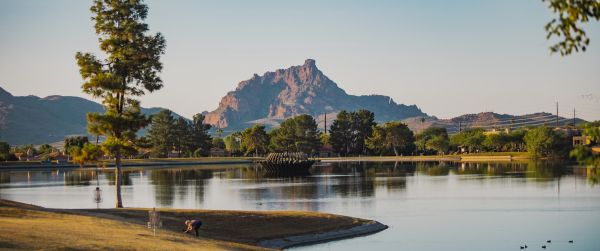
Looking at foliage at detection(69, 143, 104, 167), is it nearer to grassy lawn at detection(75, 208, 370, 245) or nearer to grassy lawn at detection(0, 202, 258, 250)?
grassy lawn at detection(75, 208, 370, 245)

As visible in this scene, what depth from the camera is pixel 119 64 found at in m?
49.8

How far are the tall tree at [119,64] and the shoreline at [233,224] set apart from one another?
6.34 m

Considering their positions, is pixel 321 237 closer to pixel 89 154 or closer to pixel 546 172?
pixel 89 154

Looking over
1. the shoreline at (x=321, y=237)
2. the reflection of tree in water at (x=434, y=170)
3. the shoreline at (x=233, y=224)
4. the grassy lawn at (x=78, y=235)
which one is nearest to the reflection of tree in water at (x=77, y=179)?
the reflection of tree in water at (x=434, y=170)

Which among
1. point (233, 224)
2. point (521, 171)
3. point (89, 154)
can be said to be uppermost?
point (89, 154)

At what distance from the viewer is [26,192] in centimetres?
8575

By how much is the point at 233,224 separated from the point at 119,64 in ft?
45.6

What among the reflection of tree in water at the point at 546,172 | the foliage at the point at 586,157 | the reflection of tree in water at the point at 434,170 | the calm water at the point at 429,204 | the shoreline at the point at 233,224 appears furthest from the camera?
the reflection of tree in water at the point at 434,170

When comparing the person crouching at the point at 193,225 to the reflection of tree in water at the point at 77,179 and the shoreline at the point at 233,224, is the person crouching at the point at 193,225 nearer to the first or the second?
the shoreline at the point at 233,224

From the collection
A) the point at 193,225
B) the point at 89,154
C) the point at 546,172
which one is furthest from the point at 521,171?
the point at 193,225

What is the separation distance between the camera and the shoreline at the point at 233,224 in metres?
34.7

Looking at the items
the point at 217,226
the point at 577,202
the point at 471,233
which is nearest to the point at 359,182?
the point at 577,202

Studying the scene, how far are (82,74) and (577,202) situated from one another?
44.0m

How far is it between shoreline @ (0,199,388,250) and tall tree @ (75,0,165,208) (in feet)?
20.8
